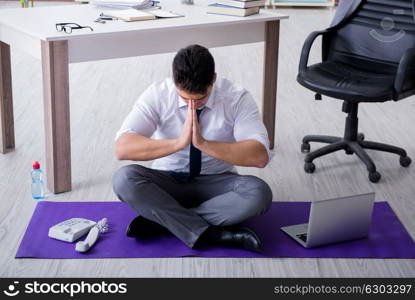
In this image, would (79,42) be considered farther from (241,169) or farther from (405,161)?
(405,161)

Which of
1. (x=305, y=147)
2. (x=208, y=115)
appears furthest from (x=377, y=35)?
(x=208, y=115)

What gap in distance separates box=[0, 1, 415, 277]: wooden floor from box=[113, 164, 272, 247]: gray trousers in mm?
145

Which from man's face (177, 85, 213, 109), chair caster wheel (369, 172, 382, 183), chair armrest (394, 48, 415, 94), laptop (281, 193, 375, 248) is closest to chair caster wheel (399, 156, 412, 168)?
chair caster wheel (369, 172, 382, 183)

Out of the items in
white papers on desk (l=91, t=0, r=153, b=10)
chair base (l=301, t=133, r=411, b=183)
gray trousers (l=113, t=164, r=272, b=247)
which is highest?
white papers on desk (l=91, t=0, r=153, b=10)

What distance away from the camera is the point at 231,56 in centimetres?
598

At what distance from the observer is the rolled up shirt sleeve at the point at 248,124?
2.77 meters

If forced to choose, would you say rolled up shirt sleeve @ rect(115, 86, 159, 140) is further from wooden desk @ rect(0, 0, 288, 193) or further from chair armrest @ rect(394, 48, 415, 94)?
chair armrest @ rect(394, 48, 415, 94)

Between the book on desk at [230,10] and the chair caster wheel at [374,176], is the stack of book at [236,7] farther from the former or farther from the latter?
the chair caster wheel at [374,176]

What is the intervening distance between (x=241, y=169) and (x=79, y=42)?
103 cm

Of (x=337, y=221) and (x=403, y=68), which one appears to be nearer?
(x=337, y=221)

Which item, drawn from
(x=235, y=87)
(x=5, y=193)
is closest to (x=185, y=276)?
(x=235, y=87)

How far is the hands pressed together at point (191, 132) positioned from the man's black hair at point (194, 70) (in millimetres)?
85

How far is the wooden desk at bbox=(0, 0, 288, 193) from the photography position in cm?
310

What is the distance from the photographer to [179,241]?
280 cm
